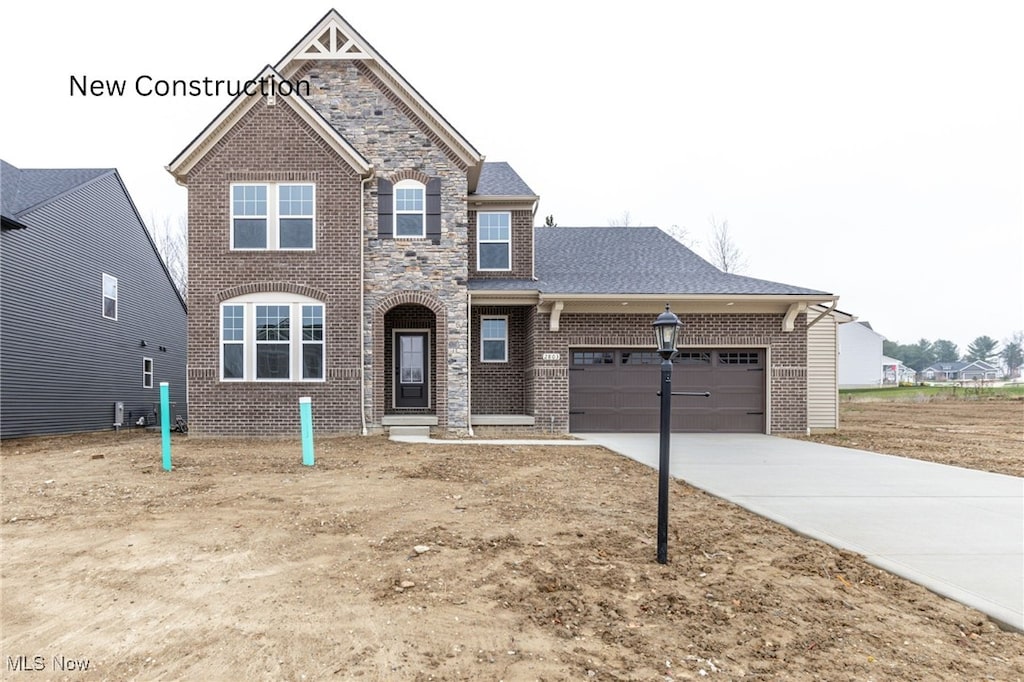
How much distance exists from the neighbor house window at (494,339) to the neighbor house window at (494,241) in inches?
58.6

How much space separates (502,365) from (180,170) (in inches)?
348

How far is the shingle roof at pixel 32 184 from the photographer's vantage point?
14219 millimetres

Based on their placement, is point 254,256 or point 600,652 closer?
point 600,652

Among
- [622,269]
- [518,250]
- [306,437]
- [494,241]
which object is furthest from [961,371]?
[306,437]

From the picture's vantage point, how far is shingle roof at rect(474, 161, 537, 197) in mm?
15109

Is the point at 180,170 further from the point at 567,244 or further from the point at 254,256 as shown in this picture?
the point at 567,244

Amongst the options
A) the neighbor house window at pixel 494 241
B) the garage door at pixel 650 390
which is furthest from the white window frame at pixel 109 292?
the garage door at pixel 650 390

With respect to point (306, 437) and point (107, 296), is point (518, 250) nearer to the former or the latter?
point (306, 437)

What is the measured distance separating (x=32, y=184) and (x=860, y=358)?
59196 millimetres

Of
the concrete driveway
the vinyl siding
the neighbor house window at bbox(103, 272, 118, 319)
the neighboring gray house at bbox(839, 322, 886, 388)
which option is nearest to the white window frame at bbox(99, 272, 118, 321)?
the neighbor house window at bbox(103, 272, 118, 319)

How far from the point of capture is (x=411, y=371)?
15008 mm

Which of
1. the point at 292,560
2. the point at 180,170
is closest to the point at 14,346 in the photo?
the point at 180,170

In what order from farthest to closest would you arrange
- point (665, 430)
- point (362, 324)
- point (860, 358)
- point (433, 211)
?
point (860, 358) < point (433, 211) < point (362, 324) < point (665, 430)

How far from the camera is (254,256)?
41.3 ft
